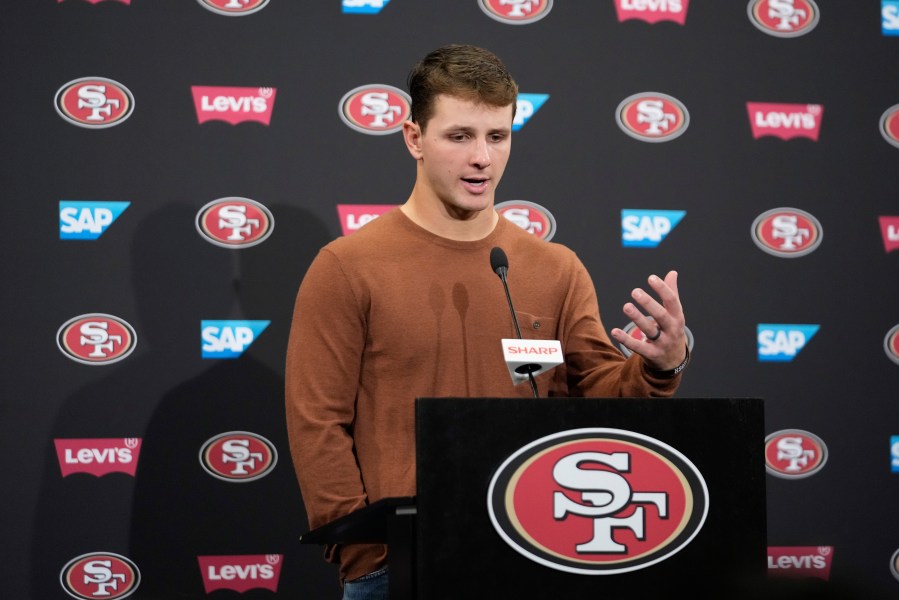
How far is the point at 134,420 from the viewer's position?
3.08m

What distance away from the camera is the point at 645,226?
10.9ft

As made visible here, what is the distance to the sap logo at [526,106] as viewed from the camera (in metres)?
3.29

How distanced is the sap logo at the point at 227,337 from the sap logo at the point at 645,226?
1288 millimetres

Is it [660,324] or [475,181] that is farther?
[475,181]

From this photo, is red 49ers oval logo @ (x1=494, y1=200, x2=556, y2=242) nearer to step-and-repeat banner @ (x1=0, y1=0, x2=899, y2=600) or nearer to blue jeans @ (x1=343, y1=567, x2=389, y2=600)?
step-and-repeat banner @ (x1=0, y1=0, x2=899, y2=600)

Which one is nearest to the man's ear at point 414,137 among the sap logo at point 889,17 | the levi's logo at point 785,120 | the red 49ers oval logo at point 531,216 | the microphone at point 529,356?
the microphone at point 529,356

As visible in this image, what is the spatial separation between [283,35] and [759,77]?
1678 mm

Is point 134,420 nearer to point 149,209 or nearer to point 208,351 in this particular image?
point 208,351

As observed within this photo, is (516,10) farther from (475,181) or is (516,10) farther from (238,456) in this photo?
(238,456)

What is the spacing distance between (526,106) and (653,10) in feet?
1.92

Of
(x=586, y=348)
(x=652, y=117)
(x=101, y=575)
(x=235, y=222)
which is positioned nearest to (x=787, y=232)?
(x=652, y=117)

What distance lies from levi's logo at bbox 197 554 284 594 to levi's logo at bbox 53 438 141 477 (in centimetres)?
39

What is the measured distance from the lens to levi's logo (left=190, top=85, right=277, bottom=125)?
124 inches

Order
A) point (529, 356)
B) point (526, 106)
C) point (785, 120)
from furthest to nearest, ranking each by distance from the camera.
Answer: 1. point (785, 120)
2. point (526, 106)
3. point (529, 356)
